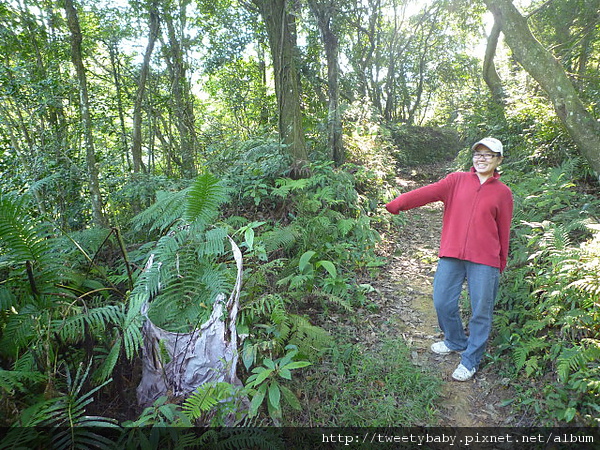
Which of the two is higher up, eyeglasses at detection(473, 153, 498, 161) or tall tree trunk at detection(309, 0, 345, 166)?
tall tree trunk at detection(309, 0, 345, 166)

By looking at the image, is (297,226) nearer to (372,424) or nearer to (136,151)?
(372,424)

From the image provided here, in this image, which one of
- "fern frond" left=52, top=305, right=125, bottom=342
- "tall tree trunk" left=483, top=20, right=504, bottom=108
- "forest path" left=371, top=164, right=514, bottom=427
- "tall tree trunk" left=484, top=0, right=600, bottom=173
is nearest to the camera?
"fern frond" left=52, top=305, right=125, bottom=342

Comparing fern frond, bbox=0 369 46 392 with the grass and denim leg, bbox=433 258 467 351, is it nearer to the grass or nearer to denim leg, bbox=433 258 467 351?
the grass

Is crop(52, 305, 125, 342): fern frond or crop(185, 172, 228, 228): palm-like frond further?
crop(185, 172, 228, 228): palm-like frond

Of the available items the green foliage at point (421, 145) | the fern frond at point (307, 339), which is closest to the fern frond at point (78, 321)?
the fern frond at point (307, 339)

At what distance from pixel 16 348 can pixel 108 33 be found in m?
8.76

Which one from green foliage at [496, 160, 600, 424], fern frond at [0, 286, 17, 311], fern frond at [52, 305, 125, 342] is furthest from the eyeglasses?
fern frond at [0, 286, 17, 311]

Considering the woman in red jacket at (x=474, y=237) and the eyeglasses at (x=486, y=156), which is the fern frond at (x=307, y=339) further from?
the eyeglasses at (x=486, y=156)

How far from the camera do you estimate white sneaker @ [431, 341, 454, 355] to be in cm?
377

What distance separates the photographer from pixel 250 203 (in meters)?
6.21

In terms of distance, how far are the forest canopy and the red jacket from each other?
0.84m

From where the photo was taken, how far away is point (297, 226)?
17.0 feet

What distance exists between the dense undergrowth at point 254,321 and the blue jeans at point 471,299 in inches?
15.2

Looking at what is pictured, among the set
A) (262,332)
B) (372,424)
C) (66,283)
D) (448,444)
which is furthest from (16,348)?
(448,444)
